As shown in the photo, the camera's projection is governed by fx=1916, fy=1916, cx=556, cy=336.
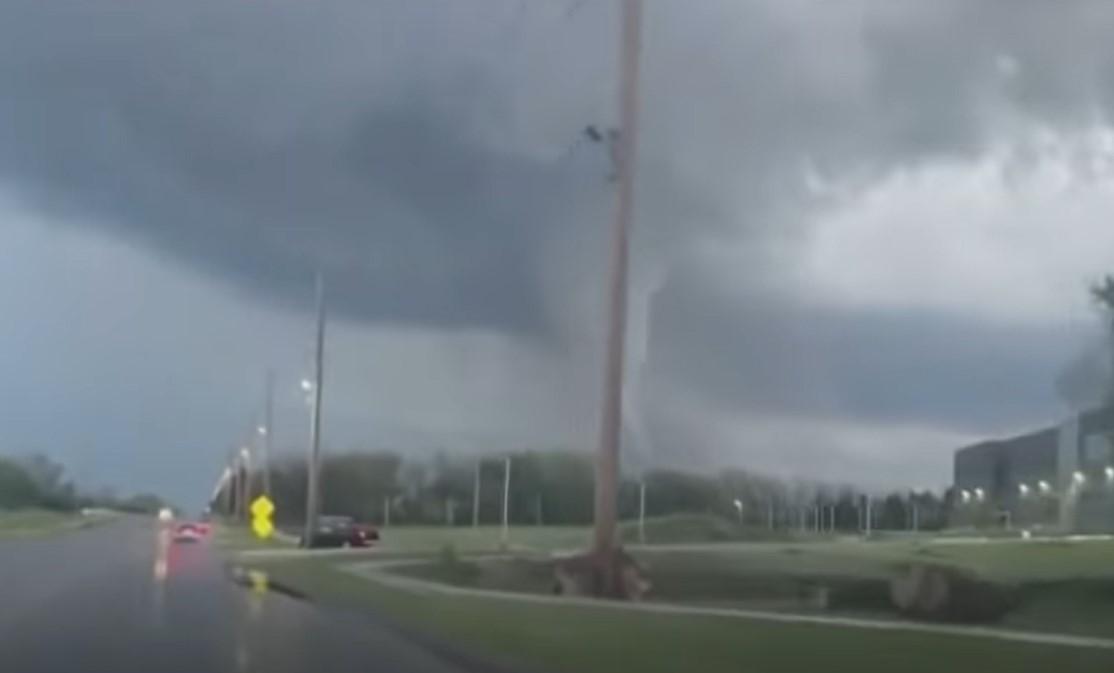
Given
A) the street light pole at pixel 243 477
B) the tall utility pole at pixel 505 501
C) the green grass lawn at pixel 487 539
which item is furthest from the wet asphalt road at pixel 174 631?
the street light pole at pixel 243 477

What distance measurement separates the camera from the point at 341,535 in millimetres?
77688

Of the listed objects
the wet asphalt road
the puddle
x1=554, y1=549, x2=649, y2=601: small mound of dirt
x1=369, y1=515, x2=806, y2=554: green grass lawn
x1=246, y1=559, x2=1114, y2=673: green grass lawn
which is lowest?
the wet asphalt road

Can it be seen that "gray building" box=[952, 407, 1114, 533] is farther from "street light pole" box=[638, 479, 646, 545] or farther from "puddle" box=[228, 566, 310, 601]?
"puddle" box=[228, 566, 310, 601]

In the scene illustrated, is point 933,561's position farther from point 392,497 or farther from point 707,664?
point 392,497

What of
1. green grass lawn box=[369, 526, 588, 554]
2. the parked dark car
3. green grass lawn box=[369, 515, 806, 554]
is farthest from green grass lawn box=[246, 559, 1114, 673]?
the parked dark car

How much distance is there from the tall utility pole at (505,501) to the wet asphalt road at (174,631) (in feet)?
37.5

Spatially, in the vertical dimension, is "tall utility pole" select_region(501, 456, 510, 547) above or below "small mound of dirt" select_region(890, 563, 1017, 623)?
above

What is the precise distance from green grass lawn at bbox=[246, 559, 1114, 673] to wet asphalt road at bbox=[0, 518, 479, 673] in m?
1.13

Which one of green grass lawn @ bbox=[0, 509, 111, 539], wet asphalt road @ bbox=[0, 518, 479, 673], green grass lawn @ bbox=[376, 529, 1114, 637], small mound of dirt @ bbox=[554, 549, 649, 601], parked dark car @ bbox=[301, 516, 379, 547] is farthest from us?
green grass lawn @ bbox=[0, 509, 111, 539]

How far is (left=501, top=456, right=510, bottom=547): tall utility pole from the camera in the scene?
5576 cm

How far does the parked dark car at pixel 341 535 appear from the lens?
7600 centimetres

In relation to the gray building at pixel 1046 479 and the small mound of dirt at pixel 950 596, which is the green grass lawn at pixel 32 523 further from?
the small mound of dirt at pixel 950 596

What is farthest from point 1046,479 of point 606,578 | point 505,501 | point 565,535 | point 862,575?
point 505,501

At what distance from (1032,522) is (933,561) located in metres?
2.26
